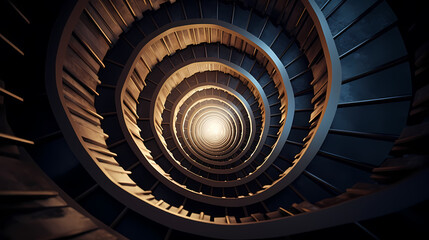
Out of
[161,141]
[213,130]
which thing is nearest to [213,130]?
[213,130]

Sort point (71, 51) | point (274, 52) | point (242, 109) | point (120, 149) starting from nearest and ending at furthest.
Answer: point (71, 51), point (120, 149), point (274, 52), point (242, 109)

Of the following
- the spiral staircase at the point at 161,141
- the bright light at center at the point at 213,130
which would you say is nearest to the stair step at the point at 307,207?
the spiral staircase at the point at 161,141

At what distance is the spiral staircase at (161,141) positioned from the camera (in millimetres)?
1696

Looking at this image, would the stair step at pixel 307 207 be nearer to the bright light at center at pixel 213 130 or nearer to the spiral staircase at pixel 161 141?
the spiral staircase at pixel 161 141

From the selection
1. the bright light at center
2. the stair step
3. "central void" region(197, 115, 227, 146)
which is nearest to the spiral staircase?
the stair step

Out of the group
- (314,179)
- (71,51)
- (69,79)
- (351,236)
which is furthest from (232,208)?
(71,51)

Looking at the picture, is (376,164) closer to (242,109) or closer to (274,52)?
(274,52)

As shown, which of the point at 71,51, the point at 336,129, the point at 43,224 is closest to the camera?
the point at 43,224

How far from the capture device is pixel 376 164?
2855mm

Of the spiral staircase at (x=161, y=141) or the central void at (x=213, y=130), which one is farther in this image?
the central void at (x=213, y=130)

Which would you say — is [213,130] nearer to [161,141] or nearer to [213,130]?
[213,130]

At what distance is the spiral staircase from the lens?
1.70 m

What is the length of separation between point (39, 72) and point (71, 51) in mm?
924

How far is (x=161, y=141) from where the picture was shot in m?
6.34
